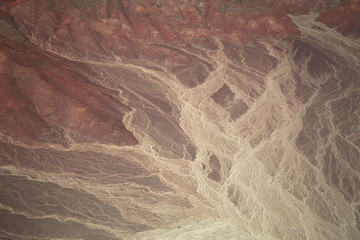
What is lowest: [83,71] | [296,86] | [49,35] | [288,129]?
[288,129]

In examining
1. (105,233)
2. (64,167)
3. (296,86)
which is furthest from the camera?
(296,86)

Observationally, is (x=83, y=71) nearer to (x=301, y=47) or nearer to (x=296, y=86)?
(x=296, y=86)

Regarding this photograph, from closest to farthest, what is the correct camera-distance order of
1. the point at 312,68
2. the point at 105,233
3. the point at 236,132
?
1. the point at 105,233
2. the point at 236,132
3. the point at 312,68

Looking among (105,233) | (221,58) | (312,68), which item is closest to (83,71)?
(221,58)

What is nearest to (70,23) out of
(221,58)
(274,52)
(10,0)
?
(10,0)

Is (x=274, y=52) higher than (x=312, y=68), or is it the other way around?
(x=274, y=52)

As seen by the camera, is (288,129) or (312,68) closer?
(288,129)

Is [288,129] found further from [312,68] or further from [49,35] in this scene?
[49,35]
